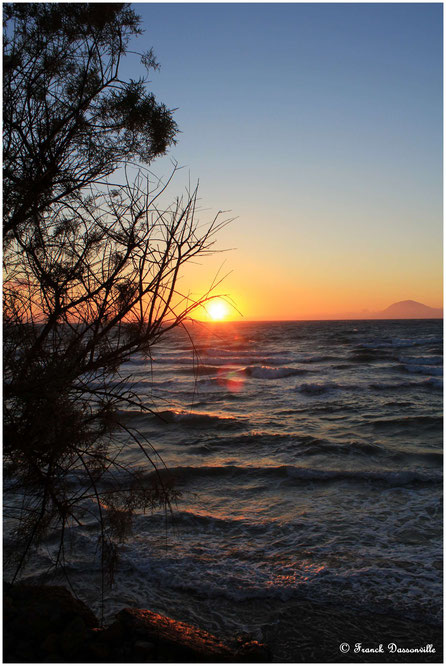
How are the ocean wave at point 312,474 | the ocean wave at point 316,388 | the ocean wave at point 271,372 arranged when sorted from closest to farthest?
the ocean wave at point 312,474
the ocean wave at point 316,388
the ocean wave at point 271,372

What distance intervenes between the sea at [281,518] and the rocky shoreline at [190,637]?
0.23 meters

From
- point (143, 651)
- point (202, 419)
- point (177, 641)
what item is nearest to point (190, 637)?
point (177, 641)

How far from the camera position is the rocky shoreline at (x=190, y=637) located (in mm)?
3365

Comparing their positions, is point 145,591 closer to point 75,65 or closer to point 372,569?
point 372,569

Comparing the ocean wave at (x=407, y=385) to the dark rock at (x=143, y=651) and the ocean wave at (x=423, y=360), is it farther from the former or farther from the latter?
the dark rock at (x=143, y=651)

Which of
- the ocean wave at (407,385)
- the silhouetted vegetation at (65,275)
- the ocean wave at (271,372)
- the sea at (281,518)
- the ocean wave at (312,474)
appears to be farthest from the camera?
the ocean wave at (271,372)

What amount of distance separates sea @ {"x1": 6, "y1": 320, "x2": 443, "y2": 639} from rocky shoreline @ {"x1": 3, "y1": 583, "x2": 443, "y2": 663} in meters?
0.23

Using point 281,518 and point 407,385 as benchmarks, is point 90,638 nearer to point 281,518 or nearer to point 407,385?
point 281,518

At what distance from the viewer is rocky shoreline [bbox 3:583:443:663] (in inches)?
132

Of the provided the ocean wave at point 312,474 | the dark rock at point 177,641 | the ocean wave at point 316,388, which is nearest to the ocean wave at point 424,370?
the ocean wave at point 316,388

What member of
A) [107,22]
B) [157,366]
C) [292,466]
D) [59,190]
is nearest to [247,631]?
[59,190]

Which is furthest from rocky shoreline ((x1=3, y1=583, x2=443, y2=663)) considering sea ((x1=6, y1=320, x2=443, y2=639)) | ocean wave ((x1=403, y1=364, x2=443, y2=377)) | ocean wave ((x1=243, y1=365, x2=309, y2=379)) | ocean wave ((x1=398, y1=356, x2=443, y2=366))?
ocean wave ((x1=398, y1=356, x2=443, y2=366))

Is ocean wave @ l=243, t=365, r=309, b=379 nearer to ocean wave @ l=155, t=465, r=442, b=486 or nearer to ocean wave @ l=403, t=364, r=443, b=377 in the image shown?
ocean wave @ l=403, t=364, r=443, b=377

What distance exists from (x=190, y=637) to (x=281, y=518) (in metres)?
3.75
